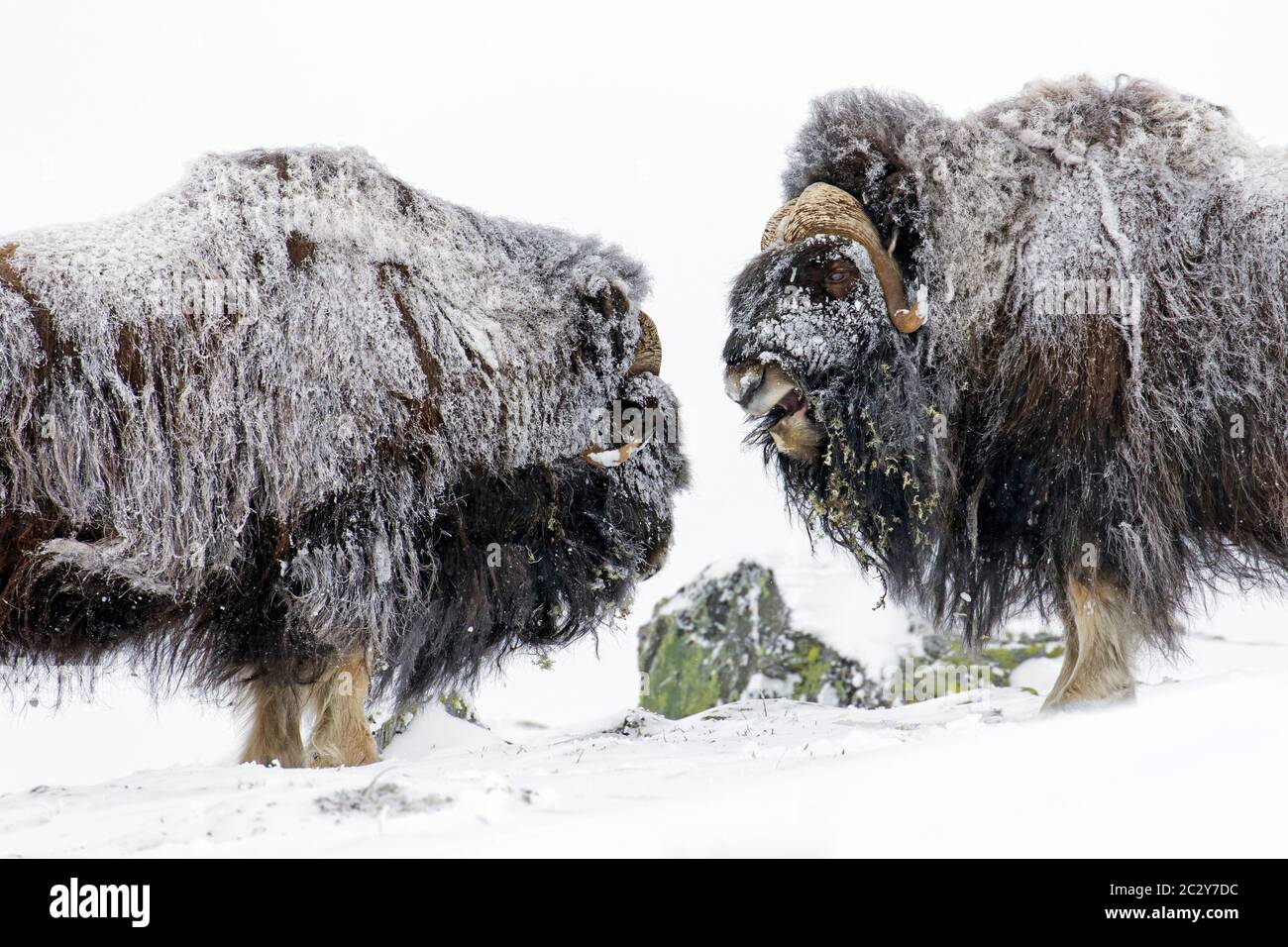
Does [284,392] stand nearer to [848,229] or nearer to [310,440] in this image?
[310,440]

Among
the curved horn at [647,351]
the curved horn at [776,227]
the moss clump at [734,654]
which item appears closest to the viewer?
the curved horn at [776,227]

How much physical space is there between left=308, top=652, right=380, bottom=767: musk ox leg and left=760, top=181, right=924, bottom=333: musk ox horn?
1.86m

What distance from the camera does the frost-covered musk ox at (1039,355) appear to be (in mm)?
3088

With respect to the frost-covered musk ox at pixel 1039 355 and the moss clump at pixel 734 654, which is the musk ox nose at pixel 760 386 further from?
the moss clump at pixel 734 654

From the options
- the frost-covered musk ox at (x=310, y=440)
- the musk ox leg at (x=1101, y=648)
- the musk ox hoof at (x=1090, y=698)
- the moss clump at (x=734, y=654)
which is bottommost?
the moss clump at (x=734, y=654)

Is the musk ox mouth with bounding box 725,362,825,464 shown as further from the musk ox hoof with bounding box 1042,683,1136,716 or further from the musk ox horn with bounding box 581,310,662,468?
the musk ox hoof with bounding box 1042,683,1136,716

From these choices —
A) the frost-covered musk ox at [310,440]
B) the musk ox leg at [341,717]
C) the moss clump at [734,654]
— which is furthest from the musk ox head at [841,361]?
A: the moss clump at [734,654]

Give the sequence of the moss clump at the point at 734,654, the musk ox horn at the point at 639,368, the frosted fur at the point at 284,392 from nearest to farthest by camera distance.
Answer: the frosted fur at the point at 284,392 → the musk ox horn at the point at 639,368 → the moss clump at the point at 734,654

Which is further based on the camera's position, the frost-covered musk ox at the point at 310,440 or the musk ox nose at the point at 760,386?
the musk ox nose at the point at 760,386

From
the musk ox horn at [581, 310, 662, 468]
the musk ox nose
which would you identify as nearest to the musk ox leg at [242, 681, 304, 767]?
the musk ox horn at [581, 310, 662, 468]

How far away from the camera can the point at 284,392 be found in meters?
3.23

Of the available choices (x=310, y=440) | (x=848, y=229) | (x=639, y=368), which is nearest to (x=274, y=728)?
(x=310, y=440)

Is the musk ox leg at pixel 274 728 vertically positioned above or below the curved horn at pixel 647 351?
below

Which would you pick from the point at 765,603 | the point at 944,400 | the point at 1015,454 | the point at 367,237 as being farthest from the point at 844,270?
the point at 765,603
